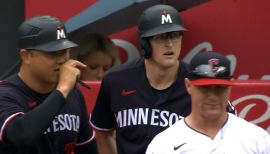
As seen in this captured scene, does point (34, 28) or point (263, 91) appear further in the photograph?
point (263, 91)

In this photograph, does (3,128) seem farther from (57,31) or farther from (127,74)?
(127,74)

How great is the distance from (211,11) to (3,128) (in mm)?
2777

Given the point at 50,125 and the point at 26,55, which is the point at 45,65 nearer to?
the point at 26,55

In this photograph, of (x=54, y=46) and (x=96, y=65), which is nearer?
(x=54, y=46)

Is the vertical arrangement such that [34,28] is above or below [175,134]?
above

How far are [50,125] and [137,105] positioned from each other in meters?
0.58

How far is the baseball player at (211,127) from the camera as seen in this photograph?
3.51m

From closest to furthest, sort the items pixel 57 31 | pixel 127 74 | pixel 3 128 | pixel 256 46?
pixel 3 128
pixel 57 31
pixel 127 74
pixel 256 46

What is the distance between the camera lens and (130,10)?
248 inches

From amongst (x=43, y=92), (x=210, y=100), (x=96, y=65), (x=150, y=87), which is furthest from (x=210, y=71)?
(x=96, y=65)

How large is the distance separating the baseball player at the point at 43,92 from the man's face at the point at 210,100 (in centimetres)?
73

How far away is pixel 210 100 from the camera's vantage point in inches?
141

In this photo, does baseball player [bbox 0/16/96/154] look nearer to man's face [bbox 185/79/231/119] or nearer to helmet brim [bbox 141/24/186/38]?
helmet brim [bbox 141/24/186/38]

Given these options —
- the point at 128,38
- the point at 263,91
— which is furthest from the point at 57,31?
the point at 128,38
